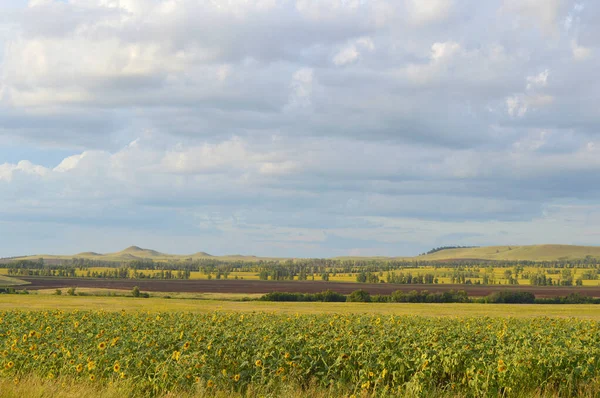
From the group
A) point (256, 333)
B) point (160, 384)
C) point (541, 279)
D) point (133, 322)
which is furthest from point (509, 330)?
point (541, 279)

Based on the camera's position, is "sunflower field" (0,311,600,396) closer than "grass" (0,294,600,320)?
Yes

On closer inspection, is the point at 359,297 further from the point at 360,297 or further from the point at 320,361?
the point at 320,361

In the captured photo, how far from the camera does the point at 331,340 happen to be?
14.8 metres

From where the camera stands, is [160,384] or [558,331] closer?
[160,384]

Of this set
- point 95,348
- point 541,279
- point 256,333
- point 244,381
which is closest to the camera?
point 244,381

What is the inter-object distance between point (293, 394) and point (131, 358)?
13.2 feet

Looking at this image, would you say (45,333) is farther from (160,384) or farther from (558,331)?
(558,331)

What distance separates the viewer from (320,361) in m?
13.9

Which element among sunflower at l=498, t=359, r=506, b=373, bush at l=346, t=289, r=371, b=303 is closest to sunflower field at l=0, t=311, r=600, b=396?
sunflower at l=498, t=359, r=506, b=373

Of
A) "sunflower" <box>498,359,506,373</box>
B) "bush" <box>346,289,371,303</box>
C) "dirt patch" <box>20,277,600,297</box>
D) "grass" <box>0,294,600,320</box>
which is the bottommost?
"dirt patch" <box>20,277,600,297</box>

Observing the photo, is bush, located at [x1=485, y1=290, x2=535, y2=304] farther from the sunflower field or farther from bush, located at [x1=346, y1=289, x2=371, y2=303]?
the sunflower field

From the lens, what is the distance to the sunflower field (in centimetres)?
1267

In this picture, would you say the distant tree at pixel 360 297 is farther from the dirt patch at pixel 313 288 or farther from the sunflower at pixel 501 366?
the sunflower at pixel 501 366

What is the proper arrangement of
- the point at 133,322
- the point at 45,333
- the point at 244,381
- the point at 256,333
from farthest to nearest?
1. the point at 133,322
2. the point at 45,333
3. the point at 256,333
4. the point at 244,381
